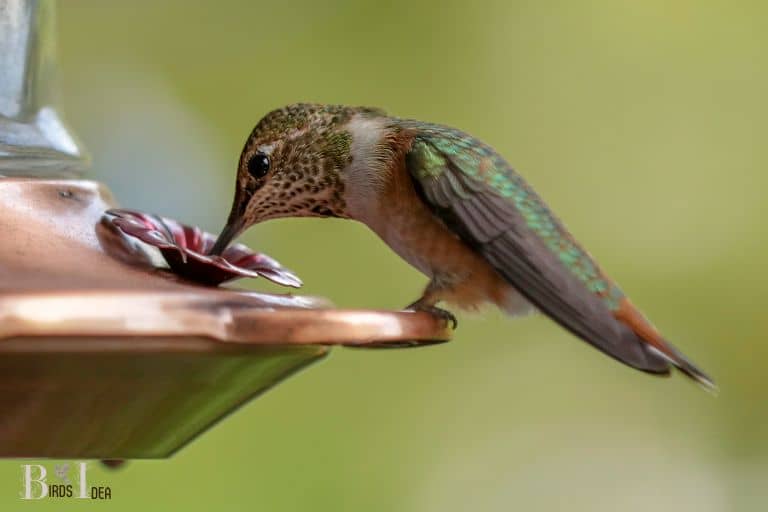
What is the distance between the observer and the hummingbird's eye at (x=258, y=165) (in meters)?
2.76

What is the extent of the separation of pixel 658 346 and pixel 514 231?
400 millimetres

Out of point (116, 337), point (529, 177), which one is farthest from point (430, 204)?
point (529, 177)

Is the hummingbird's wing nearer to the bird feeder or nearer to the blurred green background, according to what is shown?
the bird feeder

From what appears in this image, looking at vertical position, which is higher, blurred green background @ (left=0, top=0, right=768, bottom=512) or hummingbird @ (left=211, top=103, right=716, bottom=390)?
hummingbird @ (left=211, top=103, right=716, bottom=390)

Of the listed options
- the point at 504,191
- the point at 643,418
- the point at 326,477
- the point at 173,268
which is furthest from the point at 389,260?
the point at 173,268

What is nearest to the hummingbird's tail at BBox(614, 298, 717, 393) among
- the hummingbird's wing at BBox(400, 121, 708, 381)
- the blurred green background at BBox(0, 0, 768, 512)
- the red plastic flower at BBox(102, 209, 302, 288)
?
the hummingbird's wing at BBox(400, 121, 708, 381)

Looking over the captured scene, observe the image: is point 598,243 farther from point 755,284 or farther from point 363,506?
point 363,506

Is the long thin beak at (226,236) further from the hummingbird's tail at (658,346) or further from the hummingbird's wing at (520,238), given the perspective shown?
the hummingbird's tail at (658,346)

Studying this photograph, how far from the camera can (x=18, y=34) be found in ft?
7.94

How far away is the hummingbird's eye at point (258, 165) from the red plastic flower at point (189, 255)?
17.1 inches

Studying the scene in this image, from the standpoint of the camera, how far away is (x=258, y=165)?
2.78m

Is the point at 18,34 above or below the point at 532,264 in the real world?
above

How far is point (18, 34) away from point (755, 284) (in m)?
4.05

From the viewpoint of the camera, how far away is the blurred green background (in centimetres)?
538
